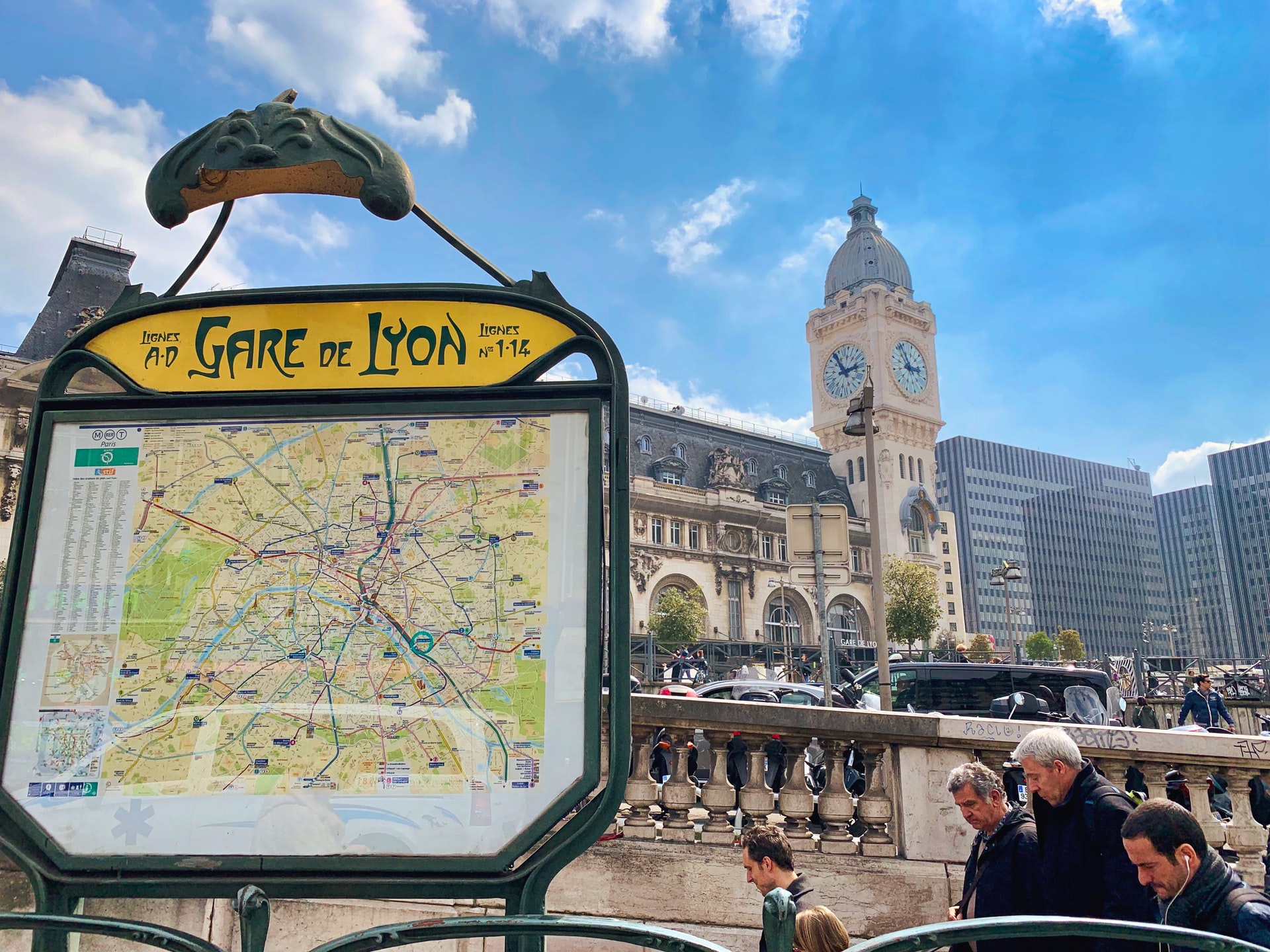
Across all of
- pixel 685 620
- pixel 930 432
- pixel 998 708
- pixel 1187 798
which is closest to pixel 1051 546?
pixel 930 432

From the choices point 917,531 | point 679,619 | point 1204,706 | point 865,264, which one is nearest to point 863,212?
point 865,264

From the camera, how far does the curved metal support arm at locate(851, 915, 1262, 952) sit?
1.64 metres

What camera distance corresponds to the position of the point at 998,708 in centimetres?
1284

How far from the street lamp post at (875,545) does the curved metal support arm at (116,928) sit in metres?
9.71

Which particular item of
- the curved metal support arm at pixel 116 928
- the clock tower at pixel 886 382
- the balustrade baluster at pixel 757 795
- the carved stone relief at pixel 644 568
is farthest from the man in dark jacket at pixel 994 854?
Answer: the clock tower at pixel 886 382

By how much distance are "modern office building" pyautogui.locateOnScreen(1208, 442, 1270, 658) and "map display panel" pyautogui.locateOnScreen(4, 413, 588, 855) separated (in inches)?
5098

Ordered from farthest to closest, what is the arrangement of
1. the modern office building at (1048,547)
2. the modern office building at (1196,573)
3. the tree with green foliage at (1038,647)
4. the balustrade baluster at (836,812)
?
the modern office building at (1196,573), the modern office building at (1048,547), the tree with green foliage at (1038,647), the balustrade baluster at (836,812)

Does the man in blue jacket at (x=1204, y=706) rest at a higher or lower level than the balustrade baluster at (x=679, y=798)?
higher

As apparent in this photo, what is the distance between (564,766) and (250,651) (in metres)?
1.06

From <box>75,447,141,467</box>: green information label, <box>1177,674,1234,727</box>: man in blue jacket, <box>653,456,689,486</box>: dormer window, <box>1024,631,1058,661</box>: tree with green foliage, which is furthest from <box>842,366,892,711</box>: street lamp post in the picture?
<box>1024,631,1058,661</box>: tree with green foliage

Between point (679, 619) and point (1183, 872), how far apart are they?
47632 mm

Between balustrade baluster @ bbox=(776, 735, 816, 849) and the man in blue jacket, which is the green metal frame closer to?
balustrade baluster @ bbox=(776, 735, 816, 849)

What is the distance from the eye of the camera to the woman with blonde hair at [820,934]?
3.11 m

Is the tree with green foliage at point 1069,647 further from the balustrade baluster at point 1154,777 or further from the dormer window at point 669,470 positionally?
the balustrade baluster at point 1154,777
